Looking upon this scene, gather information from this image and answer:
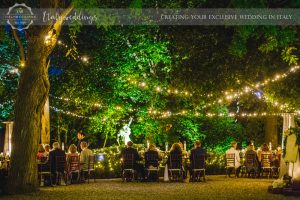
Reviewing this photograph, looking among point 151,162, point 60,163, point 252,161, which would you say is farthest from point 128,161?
point 252,161

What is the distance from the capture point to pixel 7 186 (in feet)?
46.3

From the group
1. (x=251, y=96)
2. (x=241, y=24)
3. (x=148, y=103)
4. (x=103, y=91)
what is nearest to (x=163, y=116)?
(x=148, y=103)

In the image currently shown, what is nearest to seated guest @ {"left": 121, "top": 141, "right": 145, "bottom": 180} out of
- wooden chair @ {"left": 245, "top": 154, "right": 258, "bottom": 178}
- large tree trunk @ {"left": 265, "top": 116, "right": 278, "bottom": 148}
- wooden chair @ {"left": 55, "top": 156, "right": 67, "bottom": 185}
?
wooden chair @ {"left": 55, "top": 156, "right": 67, "bottom": 185}

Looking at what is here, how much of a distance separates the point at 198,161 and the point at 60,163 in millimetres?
4285

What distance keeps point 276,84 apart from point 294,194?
26.9ft

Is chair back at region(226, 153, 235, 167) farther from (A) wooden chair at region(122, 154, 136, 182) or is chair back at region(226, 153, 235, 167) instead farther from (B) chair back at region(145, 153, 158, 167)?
(A) wooden chair at region(122, 154, 136, 182)

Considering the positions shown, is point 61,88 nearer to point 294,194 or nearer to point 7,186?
point 7,186

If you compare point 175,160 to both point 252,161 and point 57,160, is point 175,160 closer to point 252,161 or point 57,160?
point 252,161

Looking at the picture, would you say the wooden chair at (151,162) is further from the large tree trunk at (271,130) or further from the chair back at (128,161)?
the large tree trunk at (271,130)

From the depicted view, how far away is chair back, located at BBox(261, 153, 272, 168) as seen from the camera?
1950 centimetres

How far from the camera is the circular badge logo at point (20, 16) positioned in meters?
14.8

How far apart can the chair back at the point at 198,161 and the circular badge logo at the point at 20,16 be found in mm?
6532

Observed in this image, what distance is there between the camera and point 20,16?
619 inches

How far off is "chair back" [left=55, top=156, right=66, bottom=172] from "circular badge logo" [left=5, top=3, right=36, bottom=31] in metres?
3.90
